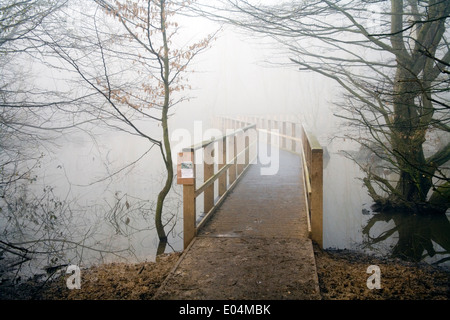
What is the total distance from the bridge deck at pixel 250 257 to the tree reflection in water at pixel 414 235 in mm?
1685

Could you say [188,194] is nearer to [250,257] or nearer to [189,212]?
[189,212]

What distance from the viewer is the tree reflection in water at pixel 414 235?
683 cm

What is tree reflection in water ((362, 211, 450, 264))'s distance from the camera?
22.4 ft

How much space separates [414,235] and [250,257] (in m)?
4.40

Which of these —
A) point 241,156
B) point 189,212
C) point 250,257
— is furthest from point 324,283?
point 241,156

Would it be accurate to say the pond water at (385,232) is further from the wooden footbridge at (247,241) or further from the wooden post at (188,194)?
the wooden post at (188,194)

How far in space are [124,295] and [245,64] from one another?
52607 millimetres

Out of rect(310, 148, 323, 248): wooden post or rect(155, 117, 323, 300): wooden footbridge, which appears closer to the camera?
rect(155, 117, 323, 300): wooden footbridge

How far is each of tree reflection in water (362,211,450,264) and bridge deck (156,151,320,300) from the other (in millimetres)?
1685

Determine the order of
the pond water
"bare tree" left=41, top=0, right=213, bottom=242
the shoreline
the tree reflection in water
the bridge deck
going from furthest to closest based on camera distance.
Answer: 1. the pond water
2. the tree reflection in water
3. "bare tree" left=41, top=0, right=213, bottom=242
4. the shoreline
5. the bridge deck

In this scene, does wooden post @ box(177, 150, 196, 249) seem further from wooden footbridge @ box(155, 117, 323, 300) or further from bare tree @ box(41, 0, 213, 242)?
bare tree @ box(41, 0, 213, 242)

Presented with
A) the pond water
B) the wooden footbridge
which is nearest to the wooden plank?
the wooden footbridge
